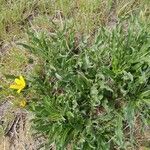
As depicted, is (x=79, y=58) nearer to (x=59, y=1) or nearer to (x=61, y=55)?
(x=61, y=55)

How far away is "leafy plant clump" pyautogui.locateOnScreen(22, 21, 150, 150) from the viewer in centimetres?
329

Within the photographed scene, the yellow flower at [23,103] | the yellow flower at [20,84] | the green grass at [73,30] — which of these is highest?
the green grass at [73,30]

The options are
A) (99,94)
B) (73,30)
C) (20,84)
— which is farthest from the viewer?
A: (73,30)

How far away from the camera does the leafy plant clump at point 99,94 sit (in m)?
3.29

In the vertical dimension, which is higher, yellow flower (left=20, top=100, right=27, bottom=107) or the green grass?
the green grass

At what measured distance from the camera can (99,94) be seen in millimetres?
3338

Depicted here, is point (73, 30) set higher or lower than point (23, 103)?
higher

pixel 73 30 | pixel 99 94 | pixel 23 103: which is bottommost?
pixel 23 103

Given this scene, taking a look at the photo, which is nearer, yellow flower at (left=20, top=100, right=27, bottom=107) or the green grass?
the green grass

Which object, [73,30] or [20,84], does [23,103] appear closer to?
[20,84]

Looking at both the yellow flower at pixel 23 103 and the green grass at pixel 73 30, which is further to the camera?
the yellow flower at pixel 23 103

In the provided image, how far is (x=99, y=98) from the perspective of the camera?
3305mm

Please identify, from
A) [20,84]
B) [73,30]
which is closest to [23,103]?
[20,84]

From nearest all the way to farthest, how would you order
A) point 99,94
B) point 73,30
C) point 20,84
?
point 99,94
point 20,84
point 73,30
